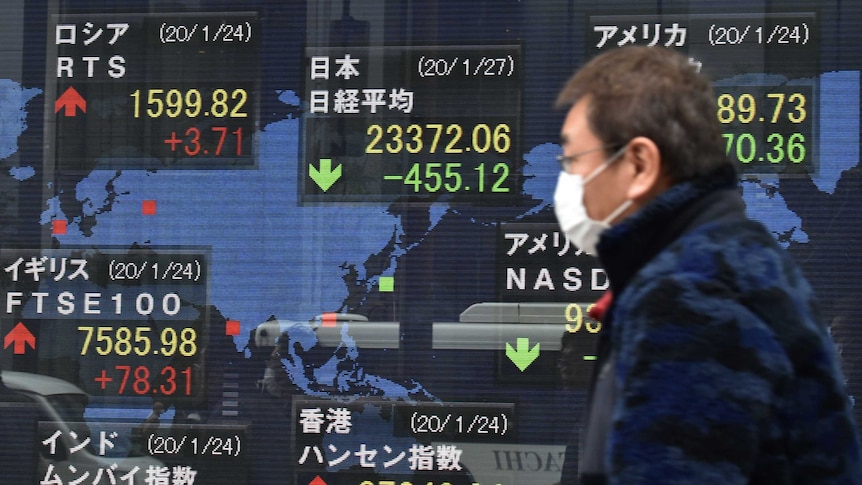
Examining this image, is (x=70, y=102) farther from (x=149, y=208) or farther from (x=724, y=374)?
(x=724, y=374)

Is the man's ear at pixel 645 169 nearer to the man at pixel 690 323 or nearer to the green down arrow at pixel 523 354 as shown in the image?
the man at pixel 690 323

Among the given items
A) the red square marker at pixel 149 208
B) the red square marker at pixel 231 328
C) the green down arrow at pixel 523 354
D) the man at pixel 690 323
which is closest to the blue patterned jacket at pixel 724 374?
the man at pixel 690 323

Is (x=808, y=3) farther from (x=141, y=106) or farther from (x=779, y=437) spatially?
(x=779, y=437)

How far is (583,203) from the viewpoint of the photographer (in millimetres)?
1699

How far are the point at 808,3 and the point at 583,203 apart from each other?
2.30 m

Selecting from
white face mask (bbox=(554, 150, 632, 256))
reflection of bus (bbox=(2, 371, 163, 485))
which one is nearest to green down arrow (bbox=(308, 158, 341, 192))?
reflection of bus (bbox=(2, 371, 163, 485))

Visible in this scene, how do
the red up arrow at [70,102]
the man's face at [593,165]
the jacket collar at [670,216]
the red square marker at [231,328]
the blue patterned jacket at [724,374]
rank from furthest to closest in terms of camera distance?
1. the red up arrow at [70,102]
2. the red square marker at [231,328]
3. the man's face at [593,165]
4. the jacket collar at [670,216]
5. the blue patterned jacket at [724,374]

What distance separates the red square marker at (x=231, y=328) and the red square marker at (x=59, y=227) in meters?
0.65

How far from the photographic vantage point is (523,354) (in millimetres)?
3689

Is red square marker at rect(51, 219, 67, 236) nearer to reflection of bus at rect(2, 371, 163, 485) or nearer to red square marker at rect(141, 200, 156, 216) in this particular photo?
red square marker at rect(141, 200, 156, 216)

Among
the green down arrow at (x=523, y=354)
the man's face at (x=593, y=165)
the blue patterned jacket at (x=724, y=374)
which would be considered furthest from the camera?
the green down arrow at (x=523, y=354)

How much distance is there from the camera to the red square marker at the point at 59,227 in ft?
12.7

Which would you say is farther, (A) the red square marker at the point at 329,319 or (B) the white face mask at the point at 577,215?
(A) the red square marker at the point at 329,319

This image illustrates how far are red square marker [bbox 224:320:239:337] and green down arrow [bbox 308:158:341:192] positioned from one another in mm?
532
